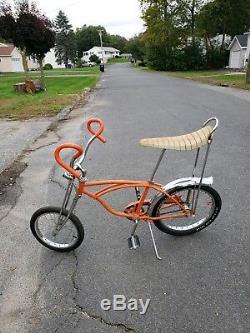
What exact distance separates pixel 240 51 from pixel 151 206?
132 ft

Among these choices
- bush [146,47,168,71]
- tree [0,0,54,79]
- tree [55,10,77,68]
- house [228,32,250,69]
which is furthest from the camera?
tree [55,10,77,68]

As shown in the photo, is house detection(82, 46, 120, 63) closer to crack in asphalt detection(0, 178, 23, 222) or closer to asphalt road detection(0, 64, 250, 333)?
crack in asphalt detection(0, 178, 23, 222)

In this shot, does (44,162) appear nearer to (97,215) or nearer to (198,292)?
(97,215)

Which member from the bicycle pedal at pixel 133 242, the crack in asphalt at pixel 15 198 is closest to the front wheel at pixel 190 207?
the bicycle pedal at pixel 133 242

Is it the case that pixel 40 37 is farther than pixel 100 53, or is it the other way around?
pixel 100 53

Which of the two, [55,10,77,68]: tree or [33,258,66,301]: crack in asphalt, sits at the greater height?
[55,10,77,68]: tree

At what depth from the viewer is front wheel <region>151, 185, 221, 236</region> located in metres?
3.49

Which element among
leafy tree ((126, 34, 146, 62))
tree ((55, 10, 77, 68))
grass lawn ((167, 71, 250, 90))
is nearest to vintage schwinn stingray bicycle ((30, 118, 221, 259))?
grass lawn ((167, 71, 250, 90))

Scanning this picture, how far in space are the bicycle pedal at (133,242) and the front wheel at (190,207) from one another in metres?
0.31

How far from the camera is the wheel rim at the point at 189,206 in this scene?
11.7 feet

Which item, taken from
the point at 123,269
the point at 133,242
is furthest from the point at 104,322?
the point at 133,242

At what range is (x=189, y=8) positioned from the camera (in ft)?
128

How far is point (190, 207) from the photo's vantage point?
3734mm

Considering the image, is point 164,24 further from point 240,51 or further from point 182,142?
point 182,142
